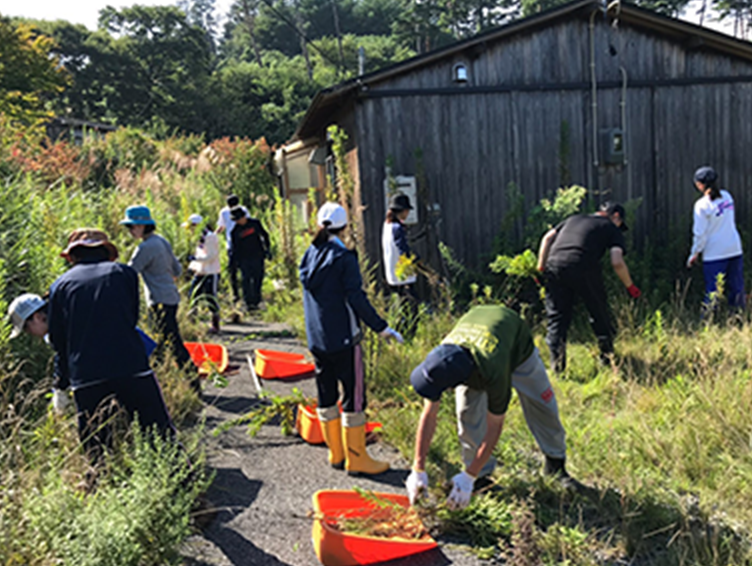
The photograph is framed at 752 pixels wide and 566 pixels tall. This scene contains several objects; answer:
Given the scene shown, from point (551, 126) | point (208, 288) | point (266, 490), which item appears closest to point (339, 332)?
point (266, 490)

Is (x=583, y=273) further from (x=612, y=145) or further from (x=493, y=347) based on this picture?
(x=612, y=145)

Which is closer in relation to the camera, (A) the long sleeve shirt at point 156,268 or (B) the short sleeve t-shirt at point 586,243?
(A) the long sleeve shirt at point 156,268

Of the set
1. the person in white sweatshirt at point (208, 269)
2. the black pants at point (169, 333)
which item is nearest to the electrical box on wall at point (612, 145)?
the person in white sweatshirt at point (208, 269)

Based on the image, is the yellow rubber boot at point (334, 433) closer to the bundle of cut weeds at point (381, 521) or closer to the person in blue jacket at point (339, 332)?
the person in blue jacket at point (339, 332)

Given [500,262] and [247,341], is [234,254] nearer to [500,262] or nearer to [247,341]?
[247,341]

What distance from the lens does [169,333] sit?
19.7ft

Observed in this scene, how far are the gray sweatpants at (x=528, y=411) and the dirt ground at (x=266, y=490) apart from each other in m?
0.66

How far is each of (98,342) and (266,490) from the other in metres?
1.55

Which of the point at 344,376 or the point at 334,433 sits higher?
the point at 344,376

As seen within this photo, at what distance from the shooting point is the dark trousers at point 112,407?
3.67m

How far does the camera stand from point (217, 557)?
346 centimetres

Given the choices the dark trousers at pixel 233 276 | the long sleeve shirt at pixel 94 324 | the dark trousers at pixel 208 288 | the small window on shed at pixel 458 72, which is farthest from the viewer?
the dark trousers at pixel 233 276

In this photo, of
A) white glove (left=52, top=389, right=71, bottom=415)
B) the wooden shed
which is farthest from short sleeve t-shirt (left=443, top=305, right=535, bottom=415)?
the wooden shed

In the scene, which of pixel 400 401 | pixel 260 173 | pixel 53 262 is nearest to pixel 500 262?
pixel 400 401
